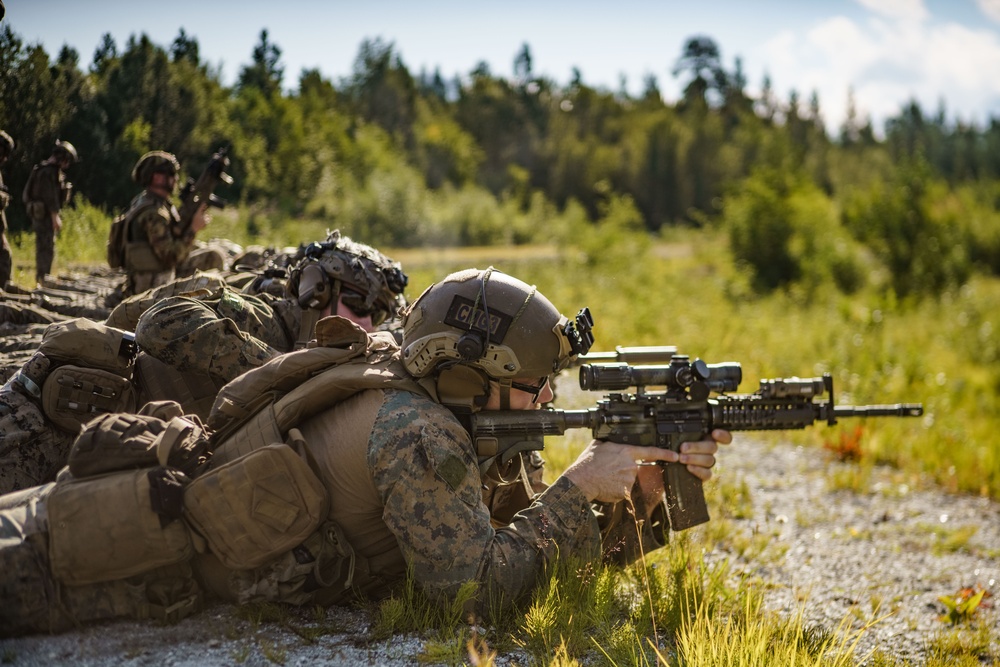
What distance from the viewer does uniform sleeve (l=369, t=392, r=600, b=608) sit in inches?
133

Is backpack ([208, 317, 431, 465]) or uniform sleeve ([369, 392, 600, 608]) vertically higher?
backpack ([208, 317, 431, 465])

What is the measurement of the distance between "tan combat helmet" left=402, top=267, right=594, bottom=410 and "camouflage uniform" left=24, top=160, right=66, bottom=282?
4883 millimetres

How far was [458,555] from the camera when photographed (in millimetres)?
3424

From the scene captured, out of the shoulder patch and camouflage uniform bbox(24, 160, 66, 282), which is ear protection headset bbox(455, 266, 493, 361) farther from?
camouflage uniform bbox(24, 160, 66, 282)

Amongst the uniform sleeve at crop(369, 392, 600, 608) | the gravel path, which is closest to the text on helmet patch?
the uniform sleeve at crop(369, 392, 600, 608)

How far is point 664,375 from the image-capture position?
402cm

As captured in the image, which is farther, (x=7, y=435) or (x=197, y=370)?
(x=197, y=370)

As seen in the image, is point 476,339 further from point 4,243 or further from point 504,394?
point 4,243

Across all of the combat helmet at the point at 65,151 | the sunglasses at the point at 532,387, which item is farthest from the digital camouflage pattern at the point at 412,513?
the combat helmet at the point at 65,151

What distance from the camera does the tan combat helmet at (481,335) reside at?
3576 millimetres

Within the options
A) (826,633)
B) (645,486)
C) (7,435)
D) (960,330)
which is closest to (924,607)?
(826,633)

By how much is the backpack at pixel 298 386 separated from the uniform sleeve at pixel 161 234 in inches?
172

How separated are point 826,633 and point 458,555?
1947mm

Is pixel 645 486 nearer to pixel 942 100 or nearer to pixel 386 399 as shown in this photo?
pixel 386 399
